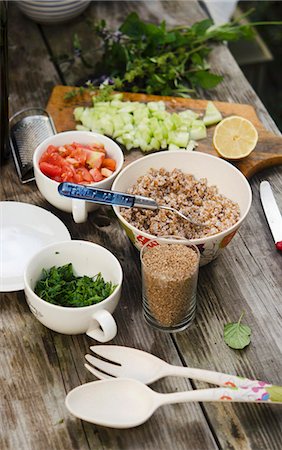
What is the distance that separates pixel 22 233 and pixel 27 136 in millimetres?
374

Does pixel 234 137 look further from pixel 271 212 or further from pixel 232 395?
pixel 232 395

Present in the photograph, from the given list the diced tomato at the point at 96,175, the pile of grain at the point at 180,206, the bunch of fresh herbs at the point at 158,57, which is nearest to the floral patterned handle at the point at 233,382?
the pile of grain at the point at 180,206

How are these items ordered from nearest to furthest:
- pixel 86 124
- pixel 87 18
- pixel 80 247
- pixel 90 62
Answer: pixel 80 247 < pixel 86 124 < pixel 90 62 < pixel 87 18

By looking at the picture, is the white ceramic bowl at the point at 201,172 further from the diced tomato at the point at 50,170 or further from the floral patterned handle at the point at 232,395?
the floral patterned handle at the point at 232,395

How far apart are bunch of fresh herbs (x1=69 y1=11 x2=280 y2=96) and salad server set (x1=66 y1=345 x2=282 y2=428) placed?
41.4 inches

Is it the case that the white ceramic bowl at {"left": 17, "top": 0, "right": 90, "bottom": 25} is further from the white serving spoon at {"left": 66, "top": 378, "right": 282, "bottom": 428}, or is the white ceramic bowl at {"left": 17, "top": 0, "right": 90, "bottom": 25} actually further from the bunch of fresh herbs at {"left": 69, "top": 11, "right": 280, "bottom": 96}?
the white serving spoon at {"left": 66, "top": 378, "right": 282, "bottom": 428}

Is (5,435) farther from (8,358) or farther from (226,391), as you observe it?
(226,391)

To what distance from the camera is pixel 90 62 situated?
2.40 metres

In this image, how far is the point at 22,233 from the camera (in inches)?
69.4

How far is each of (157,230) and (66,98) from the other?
0.69 m

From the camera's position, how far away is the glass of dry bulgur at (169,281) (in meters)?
1.48

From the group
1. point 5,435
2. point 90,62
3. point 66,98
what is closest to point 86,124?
point 66,98

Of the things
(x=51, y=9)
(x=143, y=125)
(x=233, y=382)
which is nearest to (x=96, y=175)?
(x=143, y=125)

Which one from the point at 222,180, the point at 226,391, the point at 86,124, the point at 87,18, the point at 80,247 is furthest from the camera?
the point at 87,18
